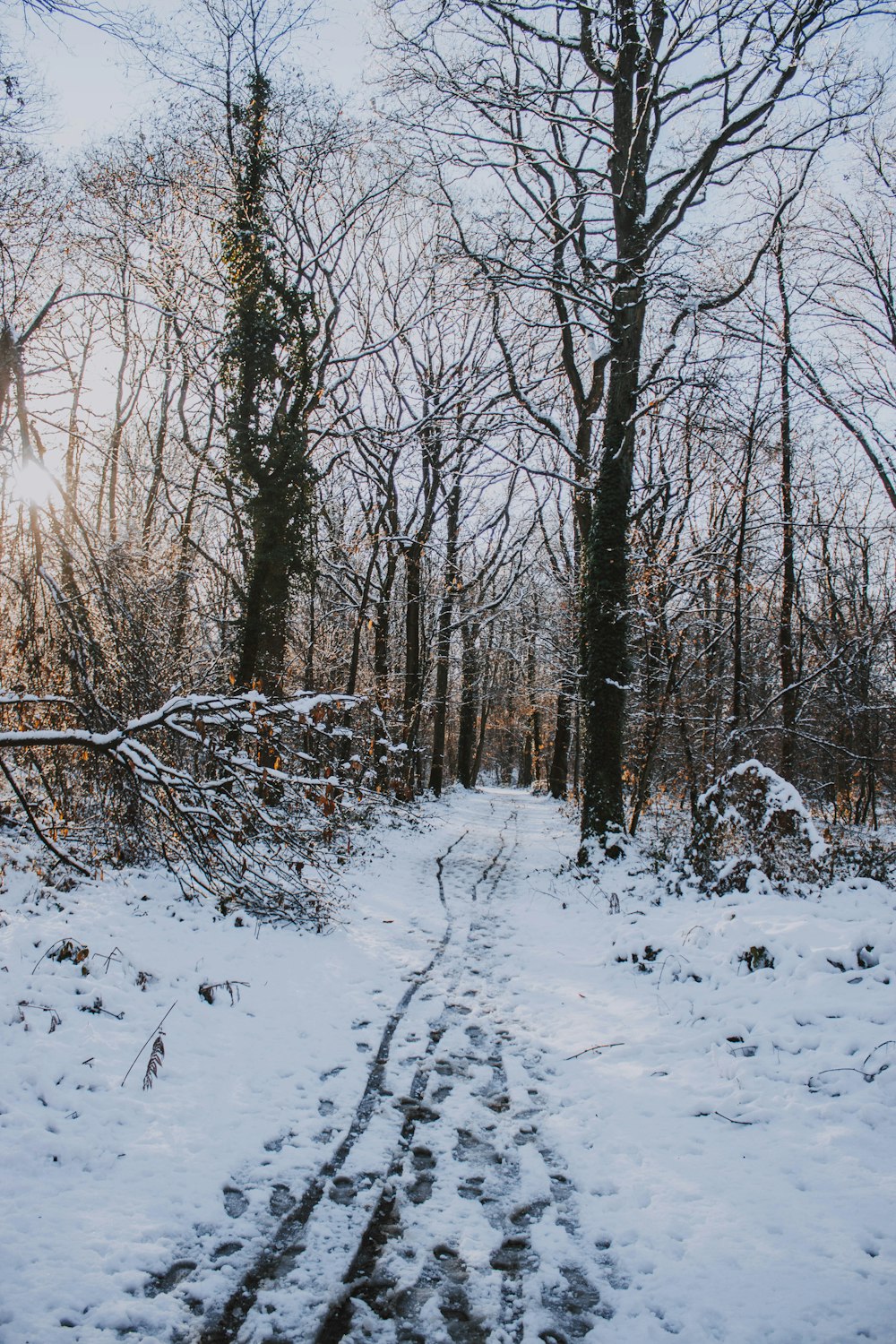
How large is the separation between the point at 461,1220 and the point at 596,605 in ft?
28.2

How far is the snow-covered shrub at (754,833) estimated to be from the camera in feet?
21.8

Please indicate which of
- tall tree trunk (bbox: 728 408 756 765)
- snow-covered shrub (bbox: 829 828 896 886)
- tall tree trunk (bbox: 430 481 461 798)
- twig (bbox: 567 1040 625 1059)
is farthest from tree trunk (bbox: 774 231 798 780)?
twig (bbox: 567 1040 625 1059)

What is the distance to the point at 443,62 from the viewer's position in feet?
29.0

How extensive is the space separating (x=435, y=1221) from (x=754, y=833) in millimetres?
5392

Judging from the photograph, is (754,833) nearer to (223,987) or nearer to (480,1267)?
(480,1267)

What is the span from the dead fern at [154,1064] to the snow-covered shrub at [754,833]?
219 inches

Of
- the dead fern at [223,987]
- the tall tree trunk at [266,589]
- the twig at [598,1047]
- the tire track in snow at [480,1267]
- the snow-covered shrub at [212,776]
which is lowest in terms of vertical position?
the twig at [598,1047]

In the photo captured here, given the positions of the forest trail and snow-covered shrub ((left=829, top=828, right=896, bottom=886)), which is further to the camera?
snow-covered shrub ((left=829, top=828, right=896, bottom=886))

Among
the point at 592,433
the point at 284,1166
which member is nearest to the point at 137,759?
the point at 284,1166

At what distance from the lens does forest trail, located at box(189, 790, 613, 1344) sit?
2441mm

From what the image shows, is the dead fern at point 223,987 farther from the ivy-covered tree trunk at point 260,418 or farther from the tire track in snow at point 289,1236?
the ivy-covered tree trunk at point 260,418

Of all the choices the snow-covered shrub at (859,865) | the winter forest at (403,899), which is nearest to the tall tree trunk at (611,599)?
the winter forest at (403,899)

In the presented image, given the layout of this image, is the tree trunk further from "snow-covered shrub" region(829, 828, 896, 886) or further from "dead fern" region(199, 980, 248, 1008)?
"dead fern" region(199, 980, 248, 1008)

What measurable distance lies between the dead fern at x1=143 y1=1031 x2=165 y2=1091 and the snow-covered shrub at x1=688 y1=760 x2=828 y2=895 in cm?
556
